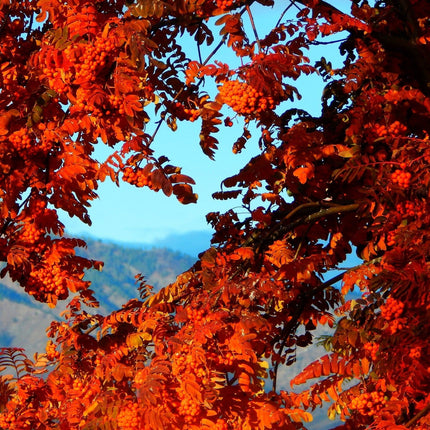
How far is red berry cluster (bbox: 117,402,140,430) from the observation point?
5656mm

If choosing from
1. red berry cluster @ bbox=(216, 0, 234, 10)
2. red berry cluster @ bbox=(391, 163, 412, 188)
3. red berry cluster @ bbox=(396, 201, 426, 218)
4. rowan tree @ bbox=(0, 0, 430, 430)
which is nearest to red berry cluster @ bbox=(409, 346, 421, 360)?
rowan tree @ bbox=(0, 0, 430, 430)

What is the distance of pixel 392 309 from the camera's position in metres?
6.24

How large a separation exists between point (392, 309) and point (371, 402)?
0.88 metres

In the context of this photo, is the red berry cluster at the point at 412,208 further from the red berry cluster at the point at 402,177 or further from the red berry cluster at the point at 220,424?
the red berry cluster at the point at 220,424

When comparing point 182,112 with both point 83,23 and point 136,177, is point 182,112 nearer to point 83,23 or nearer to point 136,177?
point 136,177

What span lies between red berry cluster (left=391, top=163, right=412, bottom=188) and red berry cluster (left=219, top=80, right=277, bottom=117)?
161cm

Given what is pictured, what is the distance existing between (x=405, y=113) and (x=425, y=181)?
3.24 feet

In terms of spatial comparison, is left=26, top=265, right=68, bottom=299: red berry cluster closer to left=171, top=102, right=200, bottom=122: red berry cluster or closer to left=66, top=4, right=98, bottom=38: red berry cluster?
left=171, top=102, right=200, bottom=122: red berry cluster

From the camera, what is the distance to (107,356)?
6.30 m

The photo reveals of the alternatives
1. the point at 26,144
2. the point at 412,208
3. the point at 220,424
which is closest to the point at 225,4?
the point at 26,144

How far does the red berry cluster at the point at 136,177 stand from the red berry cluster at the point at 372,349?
2227 millimetres

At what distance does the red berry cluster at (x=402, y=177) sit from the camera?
261 inches

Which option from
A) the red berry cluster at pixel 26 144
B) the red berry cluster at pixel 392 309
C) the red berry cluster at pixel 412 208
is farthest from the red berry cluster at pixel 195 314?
the red berry cluster at pixel 412 208

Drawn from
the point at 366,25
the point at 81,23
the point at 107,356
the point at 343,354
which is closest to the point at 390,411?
the point at 343,354
